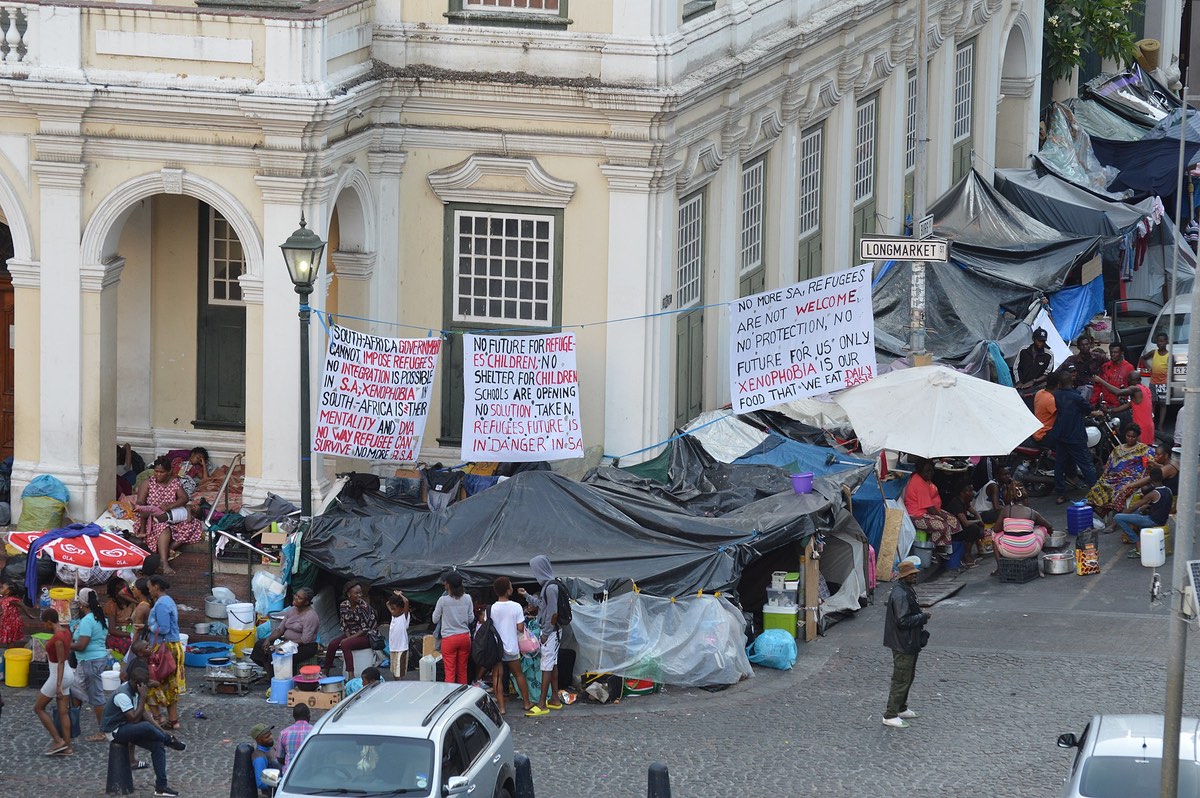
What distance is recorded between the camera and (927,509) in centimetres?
2614

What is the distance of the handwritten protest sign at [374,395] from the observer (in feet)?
79.0

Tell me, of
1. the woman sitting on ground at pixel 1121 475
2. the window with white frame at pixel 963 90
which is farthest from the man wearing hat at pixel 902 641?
the window with white frame at pixel 963 90

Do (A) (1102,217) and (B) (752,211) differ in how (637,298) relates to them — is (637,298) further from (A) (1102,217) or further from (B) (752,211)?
(A) (1102,217)

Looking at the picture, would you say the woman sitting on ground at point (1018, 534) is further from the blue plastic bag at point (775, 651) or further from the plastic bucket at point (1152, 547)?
the blue plastic bag at point (775, 651)

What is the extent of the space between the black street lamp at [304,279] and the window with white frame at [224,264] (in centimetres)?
402

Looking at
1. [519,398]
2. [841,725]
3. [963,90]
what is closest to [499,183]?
[519,398]

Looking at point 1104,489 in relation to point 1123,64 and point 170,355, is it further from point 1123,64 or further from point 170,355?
point 1123,64

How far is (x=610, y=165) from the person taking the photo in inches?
981

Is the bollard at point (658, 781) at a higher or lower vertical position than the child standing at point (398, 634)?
lower

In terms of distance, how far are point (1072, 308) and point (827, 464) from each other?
9.40 metres

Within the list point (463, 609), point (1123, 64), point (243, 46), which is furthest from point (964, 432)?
point (1123, 64)

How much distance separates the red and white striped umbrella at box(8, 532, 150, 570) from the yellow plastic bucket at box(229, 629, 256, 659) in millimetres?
1293

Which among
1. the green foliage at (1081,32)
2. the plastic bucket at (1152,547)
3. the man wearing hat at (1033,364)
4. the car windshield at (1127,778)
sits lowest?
the car windshield at (1127,778)

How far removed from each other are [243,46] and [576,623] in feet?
22.2
